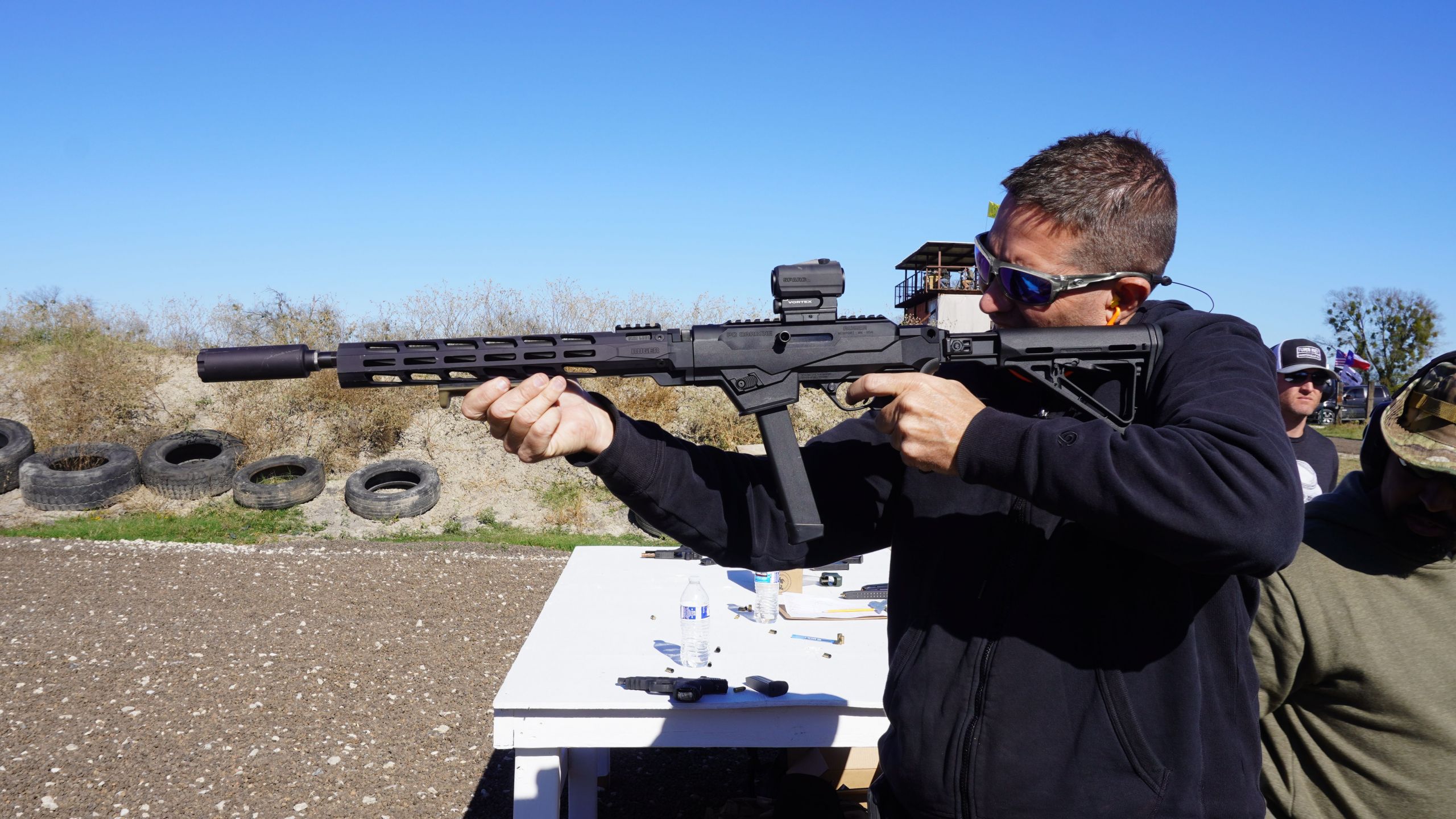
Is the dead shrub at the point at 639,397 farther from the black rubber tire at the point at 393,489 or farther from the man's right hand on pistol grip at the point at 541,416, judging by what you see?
the man's right hand on pistol grip at the point at 541,416

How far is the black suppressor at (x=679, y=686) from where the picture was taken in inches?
126

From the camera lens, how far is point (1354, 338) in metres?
39.7

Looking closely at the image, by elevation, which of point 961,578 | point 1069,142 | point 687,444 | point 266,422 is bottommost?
point 266,422

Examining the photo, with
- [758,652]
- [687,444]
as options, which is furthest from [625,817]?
[687,444]

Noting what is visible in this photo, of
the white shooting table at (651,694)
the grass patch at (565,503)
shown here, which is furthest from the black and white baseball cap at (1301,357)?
the grass patch at (565,503)

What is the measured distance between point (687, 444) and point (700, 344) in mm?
291

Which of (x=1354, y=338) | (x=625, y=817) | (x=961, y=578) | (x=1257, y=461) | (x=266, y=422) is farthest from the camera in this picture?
(x=1354, y=338)

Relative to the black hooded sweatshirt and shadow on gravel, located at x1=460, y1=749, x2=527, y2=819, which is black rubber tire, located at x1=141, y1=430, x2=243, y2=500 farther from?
the black hooded sweatshirt

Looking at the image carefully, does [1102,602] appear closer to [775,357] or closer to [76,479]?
[775,357]

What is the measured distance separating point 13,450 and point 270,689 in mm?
9648

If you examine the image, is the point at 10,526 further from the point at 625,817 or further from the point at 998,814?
the point at 998,814

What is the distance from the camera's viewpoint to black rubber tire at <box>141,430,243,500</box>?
1238 cm

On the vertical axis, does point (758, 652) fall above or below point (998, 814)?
below

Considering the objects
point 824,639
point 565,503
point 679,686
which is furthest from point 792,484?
point 565,503
